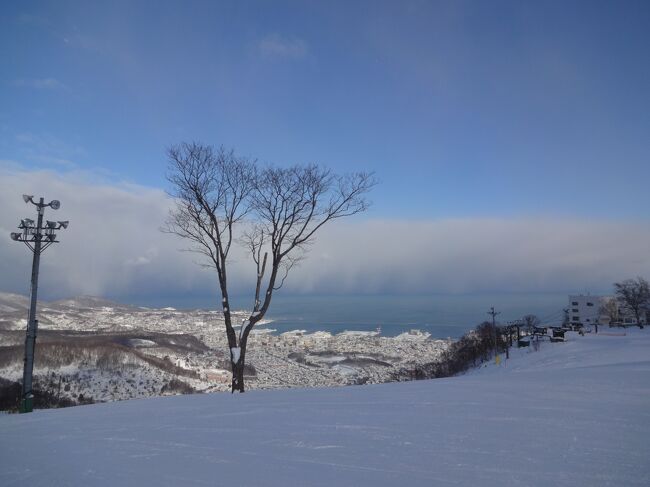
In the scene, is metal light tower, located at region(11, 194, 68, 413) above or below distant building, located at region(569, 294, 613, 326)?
above

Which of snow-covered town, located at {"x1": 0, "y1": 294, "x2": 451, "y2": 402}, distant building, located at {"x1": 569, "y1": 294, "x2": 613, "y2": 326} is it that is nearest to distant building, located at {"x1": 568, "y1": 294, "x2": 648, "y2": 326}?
distant building, located at {"x1": 569, "y1": 294, "x2": 613, "y2": 326}

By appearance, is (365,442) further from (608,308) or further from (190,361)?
(608,308)

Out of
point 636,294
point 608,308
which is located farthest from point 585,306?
point 636,294

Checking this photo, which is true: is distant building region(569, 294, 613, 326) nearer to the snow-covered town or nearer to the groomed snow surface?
the snow-covered town

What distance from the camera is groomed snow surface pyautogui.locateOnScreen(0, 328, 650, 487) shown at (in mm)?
2855

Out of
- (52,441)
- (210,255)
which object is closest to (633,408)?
(52,441)

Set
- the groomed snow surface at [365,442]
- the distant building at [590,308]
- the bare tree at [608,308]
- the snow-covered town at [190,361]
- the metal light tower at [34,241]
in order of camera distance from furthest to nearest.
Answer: the distant building at [590,308] → the bare tree at [608,308] → the snow-covered town at [190,361] → the metal light tower at [34,241] → the groomed snow surface at [365,442]

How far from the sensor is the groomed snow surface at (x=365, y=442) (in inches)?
112

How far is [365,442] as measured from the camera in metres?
3.67

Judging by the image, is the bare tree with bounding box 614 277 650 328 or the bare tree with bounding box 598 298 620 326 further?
the bare tree with bounding box 598 298 620 326

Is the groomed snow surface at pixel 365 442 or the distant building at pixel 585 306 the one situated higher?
the groomed snow surface at pixel 365 442

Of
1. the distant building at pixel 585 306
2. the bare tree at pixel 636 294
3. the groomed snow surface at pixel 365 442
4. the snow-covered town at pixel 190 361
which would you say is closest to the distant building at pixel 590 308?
the distant building at pixel 585 306

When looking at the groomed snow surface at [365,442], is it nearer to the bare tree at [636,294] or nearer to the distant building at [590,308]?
the bare tree at [636,294]

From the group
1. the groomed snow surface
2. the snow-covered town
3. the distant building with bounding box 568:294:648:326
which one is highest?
the groomed snow surface
